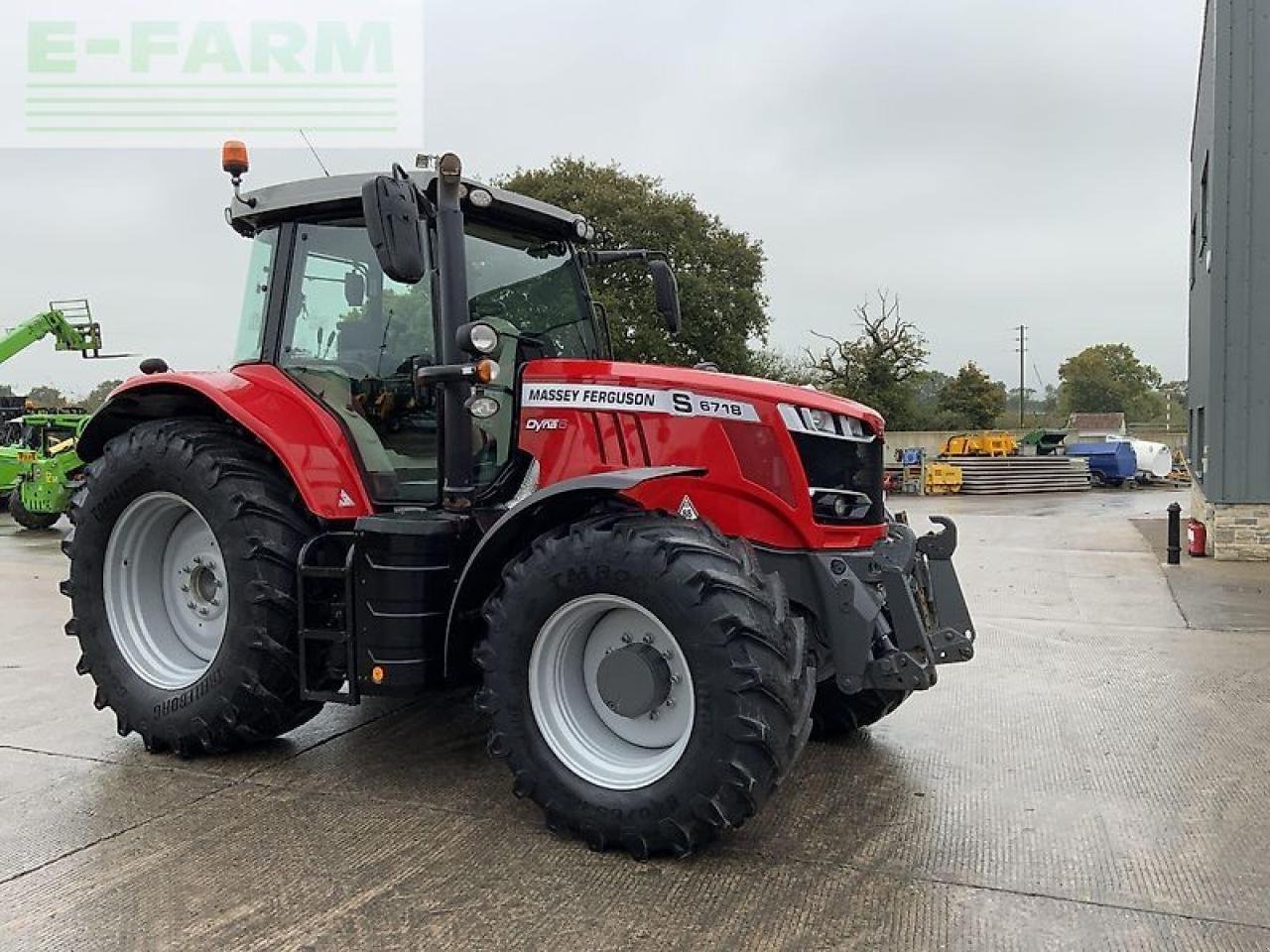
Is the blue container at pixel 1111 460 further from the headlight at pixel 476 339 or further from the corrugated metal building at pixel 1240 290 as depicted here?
the headlight at pixel 476 339

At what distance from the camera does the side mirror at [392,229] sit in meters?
3.64

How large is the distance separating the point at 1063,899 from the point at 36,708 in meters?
4.98

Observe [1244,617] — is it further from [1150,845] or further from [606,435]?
[606,435]

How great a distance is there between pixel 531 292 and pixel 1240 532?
1054 centimetres

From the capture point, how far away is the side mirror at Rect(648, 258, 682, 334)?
17.4 ft

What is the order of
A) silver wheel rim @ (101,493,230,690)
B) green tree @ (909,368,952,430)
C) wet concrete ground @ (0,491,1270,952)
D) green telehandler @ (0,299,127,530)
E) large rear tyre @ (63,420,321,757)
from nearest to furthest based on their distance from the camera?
wet concrete ground @ (0,491,1270,952), large rear tyre @ (63,420,321,757), silver wheel rim @ (101,493,230,690), green telehandler @ (0,299,127,530), green tree @ (909,368,952,430)

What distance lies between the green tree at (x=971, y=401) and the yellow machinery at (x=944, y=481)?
17.4 meters

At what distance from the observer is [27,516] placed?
16547 mm

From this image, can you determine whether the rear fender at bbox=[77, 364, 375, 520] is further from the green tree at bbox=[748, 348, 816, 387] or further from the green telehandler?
the green tree at bbox=[748, 348, 816, 387]

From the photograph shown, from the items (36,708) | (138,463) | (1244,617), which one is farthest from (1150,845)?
(1244,617)

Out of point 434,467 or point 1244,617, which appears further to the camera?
point 1244,617

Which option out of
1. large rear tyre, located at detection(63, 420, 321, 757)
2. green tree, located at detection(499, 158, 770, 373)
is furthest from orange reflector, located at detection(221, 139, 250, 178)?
green tree, located at detection(499, 158, 770, 373)

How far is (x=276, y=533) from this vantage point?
4.23 metres

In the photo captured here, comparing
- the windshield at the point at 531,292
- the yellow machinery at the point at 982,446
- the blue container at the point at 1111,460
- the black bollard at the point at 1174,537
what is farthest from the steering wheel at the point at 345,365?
the blue container at the point at 1111,460
